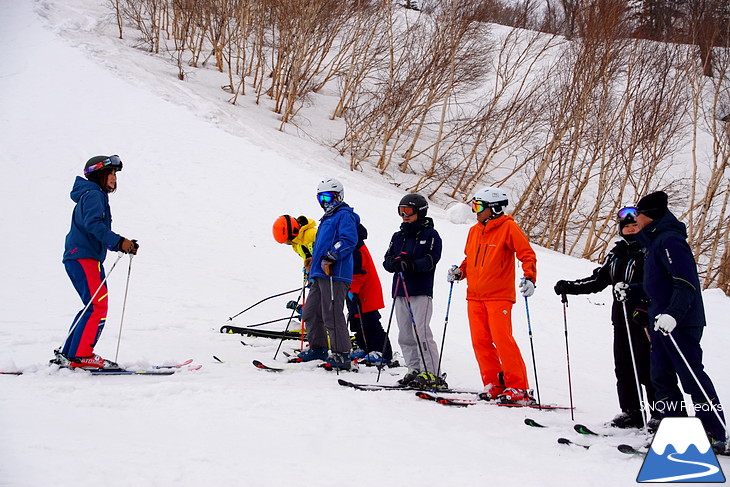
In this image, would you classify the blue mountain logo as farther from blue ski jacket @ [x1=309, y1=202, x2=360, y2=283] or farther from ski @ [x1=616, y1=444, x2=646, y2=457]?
blue ski jacket @ [x1=309, y1=202, x2=360, y2=283]

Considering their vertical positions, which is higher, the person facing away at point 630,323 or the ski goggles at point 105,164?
the ski goggles at point 105,164

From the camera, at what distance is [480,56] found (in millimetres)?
21328

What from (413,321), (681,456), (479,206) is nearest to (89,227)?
(413,321)

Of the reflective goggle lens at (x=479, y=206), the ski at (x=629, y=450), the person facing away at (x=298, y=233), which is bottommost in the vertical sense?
the ski at (x=629, y=450)

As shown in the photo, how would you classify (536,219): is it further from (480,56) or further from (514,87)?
(514,87)

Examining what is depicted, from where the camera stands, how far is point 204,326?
7293 mm

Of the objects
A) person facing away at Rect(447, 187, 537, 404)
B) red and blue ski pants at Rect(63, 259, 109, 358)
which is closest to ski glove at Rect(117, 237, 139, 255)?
Answer: red and blue ski pants at Rect(63, 259, 109, 358)

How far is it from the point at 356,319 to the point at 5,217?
7.61 m

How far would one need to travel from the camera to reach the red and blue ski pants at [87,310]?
192 inches

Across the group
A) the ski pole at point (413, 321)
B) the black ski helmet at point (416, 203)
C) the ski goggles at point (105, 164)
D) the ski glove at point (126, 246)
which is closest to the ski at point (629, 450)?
the ski pole at point (413, 321)

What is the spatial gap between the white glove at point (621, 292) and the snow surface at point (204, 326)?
1.01 meters

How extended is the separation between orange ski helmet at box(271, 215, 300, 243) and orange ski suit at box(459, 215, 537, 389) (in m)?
1.97

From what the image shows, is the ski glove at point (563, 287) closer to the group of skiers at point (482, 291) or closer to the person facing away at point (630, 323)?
the group of skiers at point (482, 291)

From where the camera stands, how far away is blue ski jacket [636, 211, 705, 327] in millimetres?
3730
